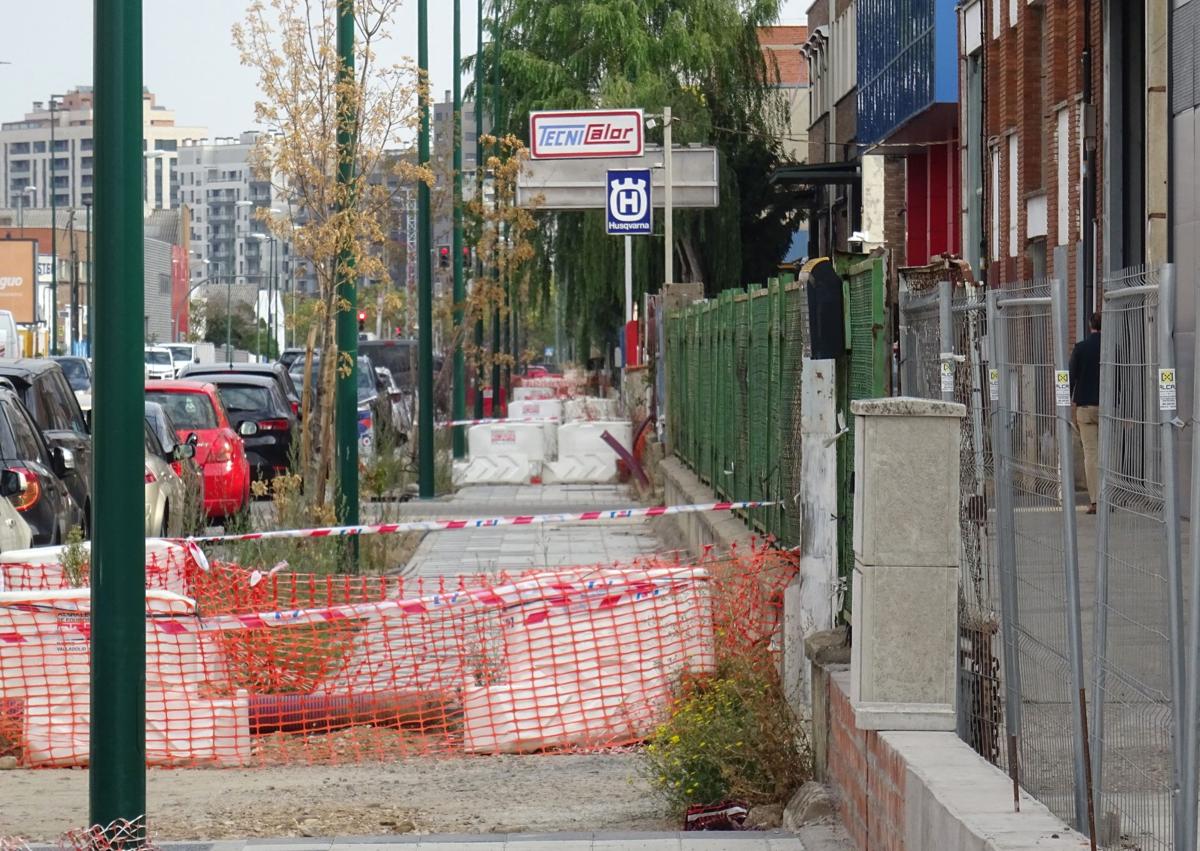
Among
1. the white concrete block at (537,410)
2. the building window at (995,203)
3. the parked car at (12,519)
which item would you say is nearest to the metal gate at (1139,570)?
the parked car at (12,519)

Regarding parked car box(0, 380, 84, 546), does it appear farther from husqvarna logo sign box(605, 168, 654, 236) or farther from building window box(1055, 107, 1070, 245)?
building window box(1055, 107, 1070, 245)

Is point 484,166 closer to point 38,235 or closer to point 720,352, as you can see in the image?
point 720,352

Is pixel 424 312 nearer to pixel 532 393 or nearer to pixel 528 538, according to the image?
pixel 528 538

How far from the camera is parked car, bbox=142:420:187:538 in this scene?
48.6 ft

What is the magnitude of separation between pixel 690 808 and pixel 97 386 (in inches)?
111

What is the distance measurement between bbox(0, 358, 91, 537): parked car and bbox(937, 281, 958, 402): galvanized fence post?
899 centimetres

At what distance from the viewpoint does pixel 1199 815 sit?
414 centimetres

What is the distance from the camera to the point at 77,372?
35406 mm

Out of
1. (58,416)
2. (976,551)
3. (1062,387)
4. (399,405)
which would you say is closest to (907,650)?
(976,551)

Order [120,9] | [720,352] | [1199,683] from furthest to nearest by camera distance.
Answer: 1. [720,352]
2. [120,9]
3. [1199,683]

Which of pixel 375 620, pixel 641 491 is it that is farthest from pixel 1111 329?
pixel 641 491

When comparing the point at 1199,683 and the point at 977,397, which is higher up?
the point at 977,397

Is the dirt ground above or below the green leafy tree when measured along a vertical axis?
below

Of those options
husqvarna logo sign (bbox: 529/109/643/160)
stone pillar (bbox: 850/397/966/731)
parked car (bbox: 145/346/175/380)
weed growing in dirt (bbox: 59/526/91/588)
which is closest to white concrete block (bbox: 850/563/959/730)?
stone pillar (bbox: 850/397/966/731)
